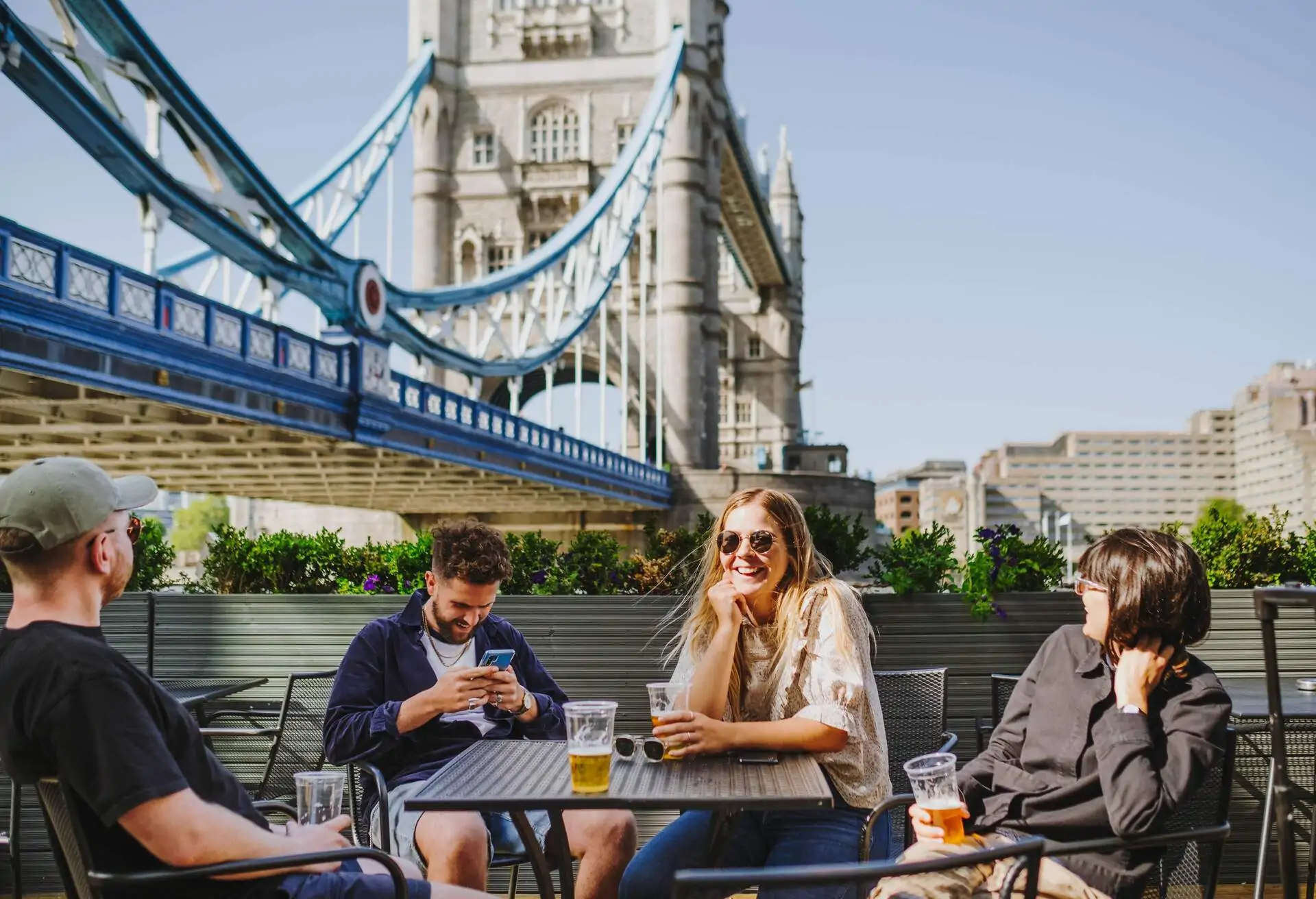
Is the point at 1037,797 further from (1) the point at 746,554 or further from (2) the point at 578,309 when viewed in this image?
(2) the point at 578,309

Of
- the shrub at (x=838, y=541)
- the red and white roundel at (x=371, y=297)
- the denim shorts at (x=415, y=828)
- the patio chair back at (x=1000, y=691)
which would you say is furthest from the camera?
the red and white roundel at (x=371, y=297)

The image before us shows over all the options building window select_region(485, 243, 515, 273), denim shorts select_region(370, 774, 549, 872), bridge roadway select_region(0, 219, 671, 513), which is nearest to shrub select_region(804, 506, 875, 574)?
denim shorts select_region(370, 774, 549, 872)

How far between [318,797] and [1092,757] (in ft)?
4.52

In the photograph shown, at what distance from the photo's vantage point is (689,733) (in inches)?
99.1

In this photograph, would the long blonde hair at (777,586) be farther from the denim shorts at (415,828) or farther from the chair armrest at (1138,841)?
the chair armrest at (1138,841)

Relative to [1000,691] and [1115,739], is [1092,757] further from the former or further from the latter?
[1000,691]

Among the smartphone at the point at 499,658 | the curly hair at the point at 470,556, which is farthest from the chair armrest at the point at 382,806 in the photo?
the curly hair at the point at 470,556

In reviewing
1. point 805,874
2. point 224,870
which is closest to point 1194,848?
point 805,874

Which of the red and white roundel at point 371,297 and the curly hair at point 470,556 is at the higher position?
the red and white roundel at point 371,297

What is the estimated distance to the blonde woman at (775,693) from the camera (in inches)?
101

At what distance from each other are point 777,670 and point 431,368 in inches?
1340

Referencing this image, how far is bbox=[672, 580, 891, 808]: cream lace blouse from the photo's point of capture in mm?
2625

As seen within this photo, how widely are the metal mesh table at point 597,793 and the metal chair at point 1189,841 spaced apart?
298 millimetres

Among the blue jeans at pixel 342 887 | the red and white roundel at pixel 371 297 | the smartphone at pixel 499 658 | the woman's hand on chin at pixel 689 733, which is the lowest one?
the blue jeans at pixel 342 887
